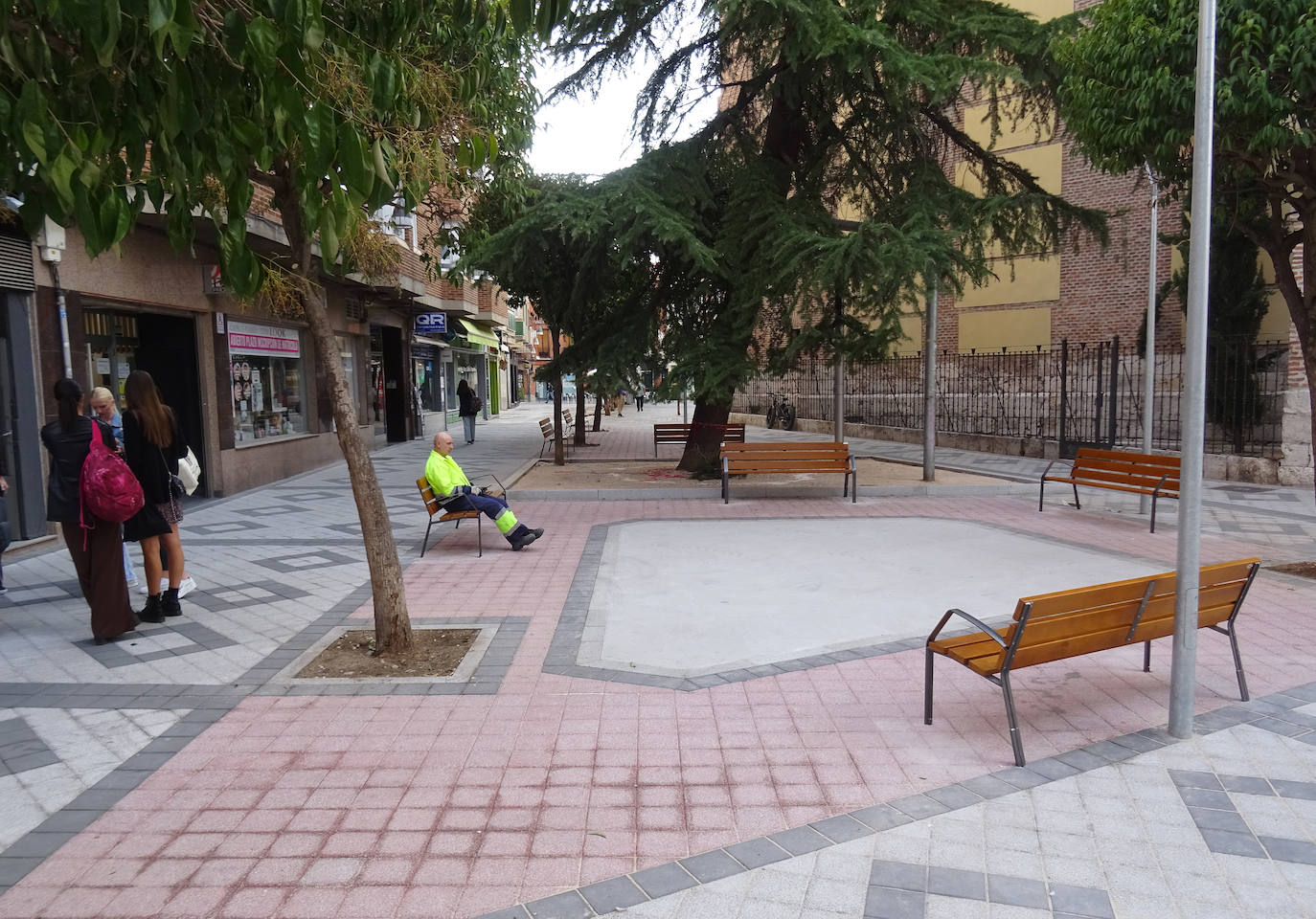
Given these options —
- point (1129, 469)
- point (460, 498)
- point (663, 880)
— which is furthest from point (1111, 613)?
point (1129, 469)

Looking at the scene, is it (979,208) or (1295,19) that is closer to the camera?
(1295,19)

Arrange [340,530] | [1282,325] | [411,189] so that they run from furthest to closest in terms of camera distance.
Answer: [1282,325], [340,530], [411,189]

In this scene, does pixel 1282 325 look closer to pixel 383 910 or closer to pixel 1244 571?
pixel 1244 571

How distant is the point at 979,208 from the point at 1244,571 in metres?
8.36

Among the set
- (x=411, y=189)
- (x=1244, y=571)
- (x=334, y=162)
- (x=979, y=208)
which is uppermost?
(x=979, y=208)

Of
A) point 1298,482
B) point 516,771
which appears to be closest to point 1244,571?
point 516,771

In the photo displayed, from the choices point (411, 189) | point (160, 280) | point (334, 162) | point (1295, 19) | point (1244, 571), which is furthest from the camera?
point (160, 280)

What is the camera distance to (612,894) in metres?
3.02

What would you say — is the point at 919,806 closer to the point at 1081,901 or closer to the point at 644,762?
the point at 1081,901

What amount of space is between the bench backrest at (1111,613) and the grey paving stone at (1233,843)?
0.98 meters

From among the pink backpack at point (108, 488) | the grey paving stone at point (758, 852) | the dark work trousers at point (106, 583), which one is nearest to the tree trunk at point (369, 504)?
the pink backpack at point (108, 488)

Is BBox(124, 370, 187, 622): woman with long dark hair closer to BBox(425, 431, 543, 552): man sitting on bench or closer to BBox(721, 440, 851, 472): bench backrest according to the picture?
Answer: BBox(425, 431, 543, 552): man sitting on bench

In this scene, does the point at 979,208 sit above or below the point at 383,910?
above

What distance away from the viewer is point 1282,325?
16.7m
